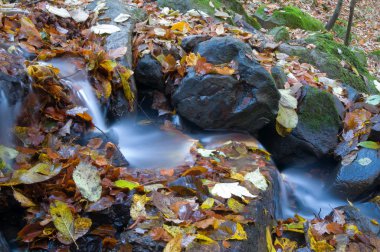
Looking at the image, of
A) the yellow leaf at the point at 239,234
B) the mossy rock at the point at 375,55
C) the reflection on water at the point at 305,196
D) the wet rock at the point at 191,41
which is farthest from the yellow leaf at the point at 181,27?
the mossy rock at the point at 375,55

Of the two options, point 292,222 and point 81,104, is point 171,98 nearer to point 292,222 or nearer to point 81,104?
point 81,104

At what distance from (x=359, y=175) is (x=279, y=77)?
149 cm

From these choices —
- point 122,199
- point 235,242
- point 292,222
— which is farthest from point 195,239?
point 292,222

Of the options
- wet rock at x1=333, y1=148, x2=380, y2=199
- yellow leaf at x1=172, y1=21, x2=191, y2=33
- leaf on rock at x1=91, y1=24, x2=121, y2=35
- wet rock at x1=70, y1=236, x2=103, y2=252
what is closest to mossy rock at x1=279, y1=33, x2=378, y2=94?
yellow leaf at x1=172, y1=21, x2=191, y2=33

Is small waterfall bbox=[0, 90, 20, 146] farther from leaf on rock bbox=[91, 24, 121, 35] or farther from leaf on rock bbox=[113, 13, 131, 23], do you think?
leaf on rock bbox=[113, 13, 131, 23]

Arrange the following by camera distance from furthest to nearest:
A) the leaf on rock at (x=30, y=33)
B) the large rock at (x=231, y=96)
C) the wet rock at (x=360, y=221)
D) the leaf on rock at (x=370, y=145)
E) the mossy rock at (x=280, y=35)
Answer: the mossy rock at (x=280, y=35), the leaf on rock at (x=370, y=145), the large rock at (x=231, y=96), the leaf on rock at (x=30, y=33), the wet rock at (x=360, y=221)

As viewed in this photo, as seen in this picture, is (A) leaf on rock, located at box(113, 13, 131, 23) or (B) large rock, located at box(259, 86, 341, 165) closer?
(B) large rock, located at box(259, 86, 341, 165)

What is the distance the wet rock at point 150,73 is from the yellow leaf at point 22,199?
7.87 feet

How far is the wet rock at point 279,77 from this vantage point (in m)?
4.81

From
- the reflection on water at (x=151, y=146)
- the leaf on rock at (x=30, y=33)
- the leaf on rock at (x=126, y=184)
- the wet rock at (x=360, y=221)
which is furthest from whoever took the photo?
the leaf on rock at (x=30, y=33)

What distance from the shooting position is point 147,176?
3082 millimetres

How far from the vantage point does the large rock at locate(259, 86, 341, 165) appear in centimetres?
457

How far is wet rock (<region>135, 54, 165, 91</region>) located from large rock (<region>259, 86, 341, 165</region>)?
135cm

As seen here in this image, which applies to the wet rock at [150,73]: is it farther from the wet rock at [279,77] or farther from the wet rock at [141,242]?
the wet rock at [141,242]
